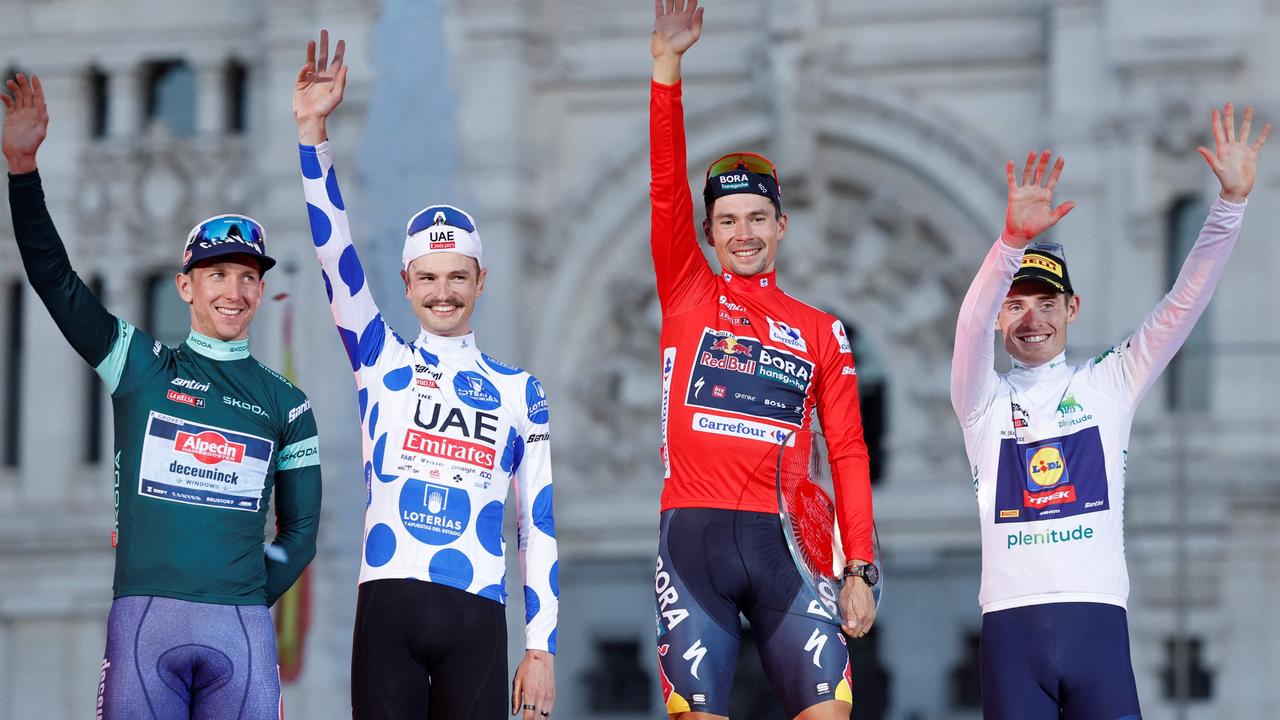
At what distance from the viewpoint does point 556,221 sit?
67.4 ft

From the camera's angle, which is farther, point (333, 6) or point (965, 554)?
point (333, 6)

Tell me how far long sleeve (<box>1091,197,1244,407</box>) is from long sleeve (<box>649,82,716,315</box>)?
4.72 feet

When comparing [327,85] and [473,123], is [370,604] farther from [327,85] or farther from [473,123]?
[473,123]

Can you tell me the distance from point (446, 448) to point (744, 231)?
129 centimetres

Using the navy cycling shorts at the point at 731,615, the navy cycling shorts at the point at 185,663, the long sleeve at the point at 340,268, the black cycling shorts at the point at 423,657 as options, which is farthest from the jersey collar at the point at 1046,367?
the navy cycling shorts at the point at 185,663

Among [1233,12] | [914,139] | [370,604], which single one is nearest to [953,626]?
[914,139]

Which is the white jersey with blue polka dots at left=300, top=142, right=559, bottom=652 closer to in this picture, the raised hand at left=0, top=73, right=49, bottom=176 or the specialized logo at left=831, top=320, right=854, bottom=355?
the raised hand at left=0, top=73, right=49, bottom=176

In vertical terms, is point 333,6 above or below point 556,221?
above

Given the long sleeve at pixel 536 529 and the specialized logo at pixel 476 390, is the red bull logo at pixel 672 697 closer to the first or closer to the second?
the long sleeve at pixel 536 529

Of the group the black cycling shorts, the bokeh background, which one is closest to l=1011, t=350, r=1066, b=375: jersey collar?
the black cycling shorts

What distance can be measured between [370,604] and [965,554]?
45.2 feet

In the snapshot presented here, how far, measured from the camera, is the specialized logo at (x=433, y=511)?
6203 mm

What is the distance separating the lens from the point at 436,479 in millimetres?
6281

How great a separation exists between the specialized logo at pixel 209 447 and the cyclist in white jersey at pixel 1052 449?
242 centimetres
